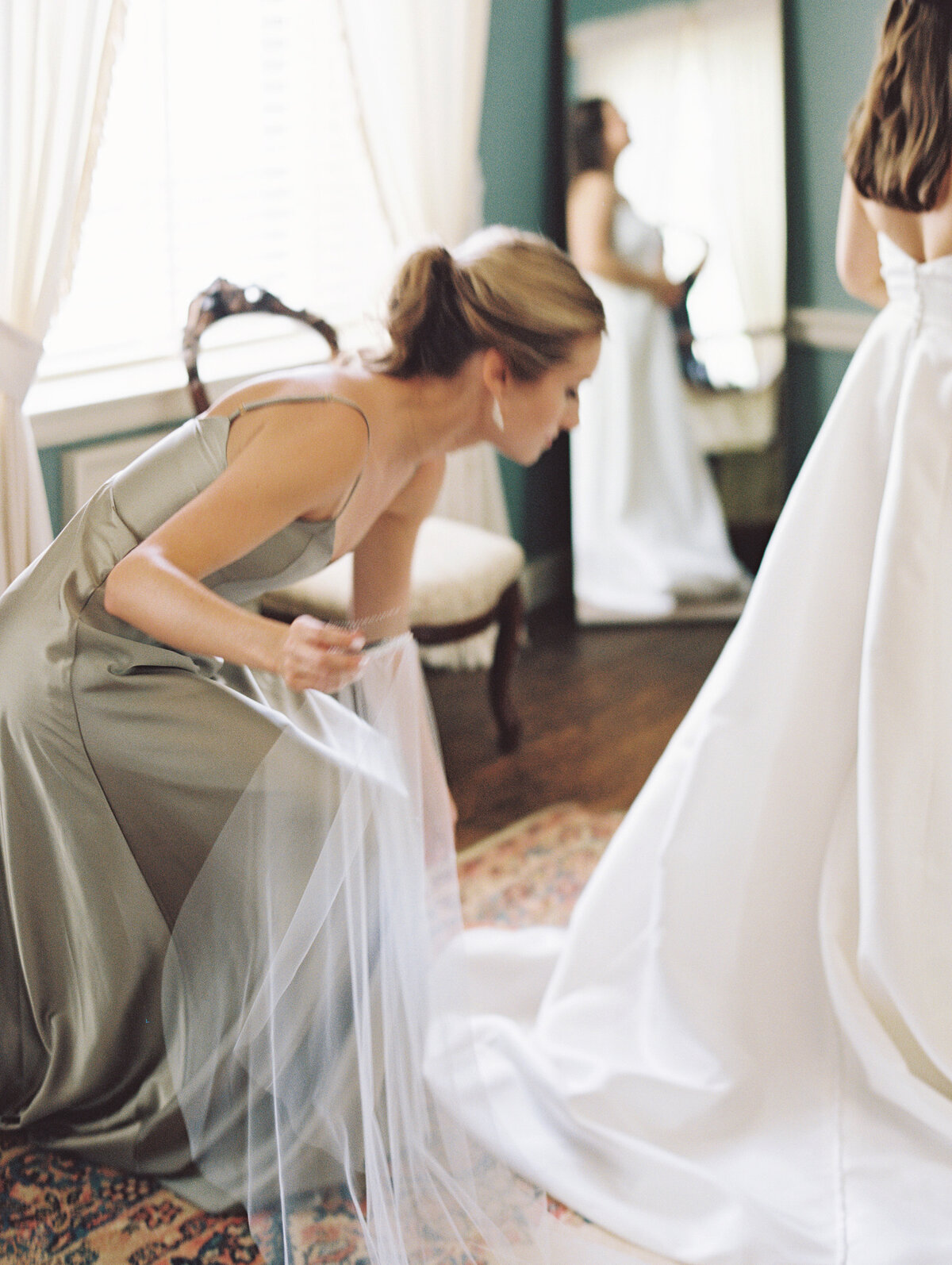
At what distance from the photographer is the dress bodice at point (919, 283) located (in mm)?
1768

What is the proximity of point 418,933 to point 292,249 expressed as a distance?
2.26 m

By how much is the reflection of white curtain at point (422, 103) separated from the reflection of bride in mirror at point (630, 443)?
1.51 ft

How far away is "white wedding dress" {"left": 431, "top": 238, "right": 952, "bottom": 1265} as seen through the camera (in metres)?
1.64

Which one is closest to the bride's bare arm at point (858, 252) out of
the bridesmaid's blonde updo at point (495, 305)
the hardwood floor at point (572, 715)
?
the bridesmaid's blonde updo at point (495, 305)

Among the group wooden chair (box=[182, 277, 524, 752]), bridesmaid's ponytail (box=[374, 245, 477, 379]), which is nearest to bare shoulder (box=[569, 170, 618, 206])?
wooden chair (box=[182, 277, 524, 752])

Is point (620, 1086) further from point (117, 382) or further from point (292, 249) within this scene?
point (292, 249)

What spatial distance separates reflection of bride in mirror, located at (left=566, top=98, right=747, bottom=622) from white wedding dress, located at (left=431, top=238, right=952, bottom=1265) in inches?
75.6

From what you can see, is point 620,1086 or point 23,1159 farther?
point 620,1086

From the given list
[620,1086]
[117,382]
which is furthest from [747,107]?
[620,1086]

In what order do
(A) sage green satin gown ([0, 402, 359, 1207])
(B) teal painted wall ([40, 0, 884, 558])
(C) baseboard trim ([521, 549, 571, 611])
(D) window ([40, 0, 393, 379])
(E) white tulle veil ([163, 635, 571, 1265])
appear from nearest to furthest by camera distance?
(E) white tulle veil ([163, 635, 571, 1265]) < (A) sage green satin gown ([0, 402, 359, 1207]) < (D) window ([40, 0, 393, 379]) < (B) teal painted wall ([40, 0, 884, 558]) < (C) baseboard trim ([521, 549, 571, 611])

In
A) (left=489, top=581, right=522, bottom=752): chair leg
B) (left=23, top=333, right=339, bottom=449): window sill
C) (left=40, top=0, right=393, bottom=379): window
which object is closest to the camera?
(left=23, top=333, right=339, bottom=449): window sill

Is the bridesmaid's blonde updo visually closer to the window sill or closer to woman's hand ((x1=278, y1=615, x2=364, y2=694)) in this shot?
woman's hand ((x1=278, y1=615, x2=364, y2=694))

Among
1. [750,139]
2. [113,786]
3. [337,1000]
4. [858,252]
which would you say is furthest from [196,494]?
[750,139]

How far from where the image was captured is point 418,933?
59.6 inches
